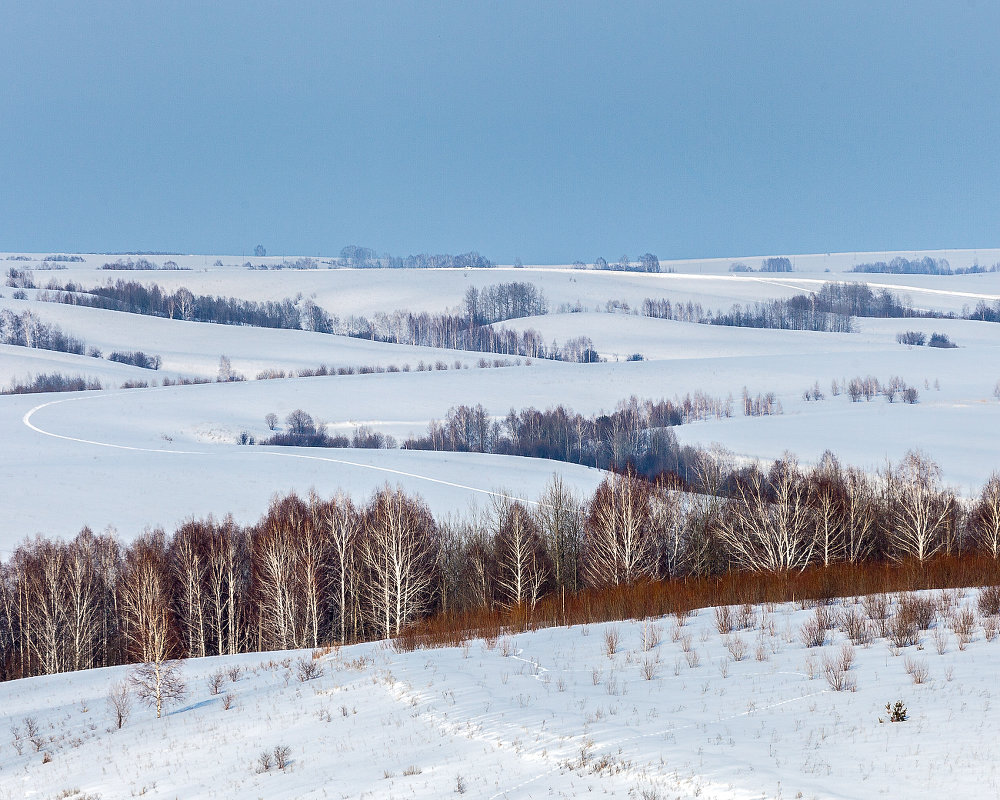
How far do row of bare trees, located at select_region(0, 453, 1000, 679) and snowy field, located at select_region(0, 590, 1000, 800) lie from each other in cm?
2151

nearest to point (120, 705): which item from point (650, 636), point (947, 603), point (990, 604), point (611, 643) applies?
point (611, 643)

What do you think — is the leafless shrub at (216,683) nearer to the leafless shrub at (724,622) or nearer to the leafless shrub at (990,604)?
the leafless shrub at (724,622)

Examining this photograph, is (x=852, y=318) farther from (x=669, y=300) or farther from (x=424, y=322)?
(x=424, y=322)

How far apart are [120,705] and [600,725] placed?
1246 cm

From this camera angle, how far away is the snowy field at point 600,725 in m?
8.84

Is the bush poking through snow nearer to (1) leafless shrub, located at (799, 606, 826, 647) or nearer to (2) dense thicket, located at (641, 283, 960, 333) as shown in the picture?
(1) leafless shrub, located at (799, 606, 826, 647)

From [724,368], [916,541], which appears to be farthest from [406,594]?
[724,368]

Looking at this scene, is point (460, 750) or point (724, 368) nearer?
point (460, 750)

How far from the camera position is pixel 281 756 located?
1217cm

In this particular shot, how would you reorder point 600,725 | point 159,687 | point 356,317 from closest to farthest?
point 600,725
point 159,687
point 356,317

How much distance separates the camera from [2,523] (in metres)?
50.7

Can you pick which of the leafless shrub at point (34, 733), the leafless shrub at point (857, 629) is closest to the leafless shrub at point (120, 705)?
the leafless shrub at point (34, 733)

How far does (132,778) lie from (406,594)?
94.5 feet

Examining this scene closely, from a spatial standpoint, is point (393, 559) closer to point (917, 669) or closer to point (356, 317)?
point (917, 669)
